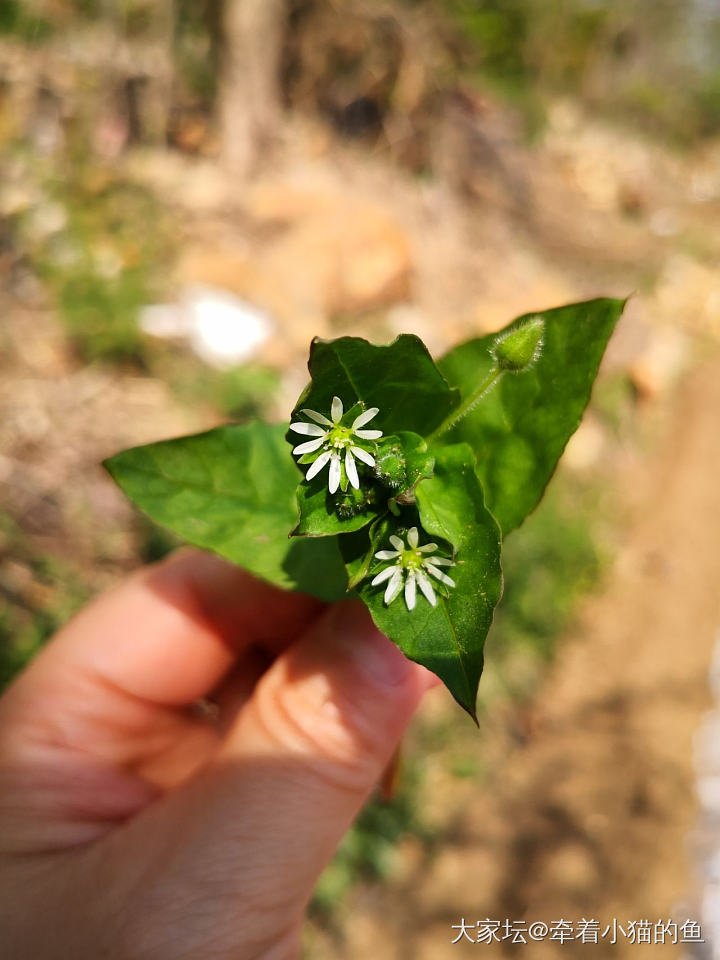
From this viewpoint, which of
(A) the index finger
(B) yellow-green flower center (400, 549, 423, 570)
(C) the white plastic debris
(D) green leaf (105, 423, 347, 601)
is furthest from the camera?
(C) the white plastic debris

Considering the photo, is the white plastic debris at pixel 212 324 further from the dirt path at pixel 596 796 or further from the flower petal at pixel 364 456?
the flower petal at pixel 364 456

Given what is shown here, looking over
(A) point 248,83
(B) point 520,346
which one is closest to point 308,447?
(B) point 520,346

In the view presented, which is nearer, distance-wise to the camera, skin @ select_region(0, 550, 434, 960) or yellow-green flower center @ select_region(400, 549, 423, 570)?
yellow-green flower center @ select_region(400, 549, 423, 570)

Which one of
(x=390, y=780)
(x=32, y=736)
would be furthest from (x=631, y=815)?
(x=32, y=736)

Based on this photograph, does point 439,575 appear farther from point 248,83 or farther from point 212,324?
point 248,83

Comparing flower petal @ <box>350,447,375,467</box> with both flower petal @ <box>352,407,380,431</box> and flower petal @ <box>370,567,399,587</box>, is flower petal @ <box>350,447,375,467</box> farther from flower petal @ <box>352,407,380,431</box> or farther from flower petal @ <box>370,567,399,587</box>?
flower petal @ <box>370,567,399,587</box>

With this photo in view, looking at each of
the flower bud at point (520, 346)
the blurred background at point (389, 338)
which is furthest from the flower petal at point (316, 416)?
A: the blurred background at point (389, 338)

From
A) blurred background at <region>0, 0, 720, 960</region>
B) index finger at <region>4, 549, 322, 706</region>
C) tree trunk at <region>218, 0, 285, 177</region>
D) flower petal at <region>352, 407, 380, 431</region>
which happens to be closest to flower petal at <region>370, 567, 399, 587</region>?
flower petal at <region>352, 407, 380, 431</region>
